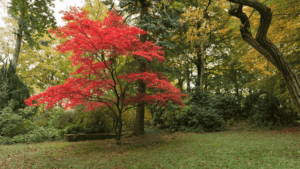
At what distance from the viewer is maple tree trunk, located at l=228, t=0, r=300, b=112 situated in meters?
3.12

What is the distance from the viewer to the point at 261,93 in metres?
12.1

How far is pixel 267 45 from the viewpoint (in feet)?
11.0

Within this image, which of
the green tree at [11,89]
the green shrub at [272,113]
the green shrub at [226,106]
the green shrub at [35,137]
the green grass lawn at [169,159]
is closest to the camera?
the green grass lawn at [169,159]

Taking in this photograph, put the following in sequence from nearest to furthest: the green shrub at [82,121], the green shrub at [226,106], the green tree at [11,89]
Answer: the green tree at [11,89] < the green shrub at [82,121] < the green shrub at [226,106]

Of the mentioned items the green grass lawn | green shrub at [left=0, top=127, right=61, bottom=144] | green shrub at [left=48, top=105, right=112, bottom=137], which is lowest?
the green grass lawn

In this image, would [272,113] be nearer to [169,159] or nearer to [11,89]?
[169,159]

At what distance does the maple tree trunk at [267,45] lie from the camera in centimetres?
312

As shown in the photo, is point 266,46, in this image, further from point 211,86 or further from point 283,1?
point 211,86

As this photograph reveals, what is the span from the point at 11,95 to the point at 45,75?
8996 millimetres

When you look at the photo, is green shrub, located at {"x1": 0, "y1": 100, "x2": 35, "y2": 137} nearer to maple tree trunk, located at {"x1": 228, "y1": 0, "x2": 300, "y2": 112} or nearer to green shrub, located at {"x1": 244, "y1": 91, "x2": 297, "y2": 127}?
maple tree trunk, located at {"x1": 228, "y1": 0, "x2": 300, "y2": 112}

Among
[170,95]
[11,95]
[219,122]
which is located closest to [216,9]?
[219,122]

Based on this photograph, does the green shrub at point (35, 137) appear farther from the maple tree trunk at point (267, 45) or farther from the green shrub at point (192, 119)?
the maple tree trunk at point (267, 45)

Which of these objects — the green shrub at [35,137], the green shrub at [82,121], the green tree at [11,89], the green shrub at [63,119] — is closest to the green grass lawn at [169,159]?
the green shrub at [35,137]

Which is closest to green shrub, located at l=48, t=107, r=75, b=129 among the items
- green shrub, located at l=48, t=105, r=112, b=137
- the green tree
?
green shrub, located at l=48, t=105, r=112, b=137
